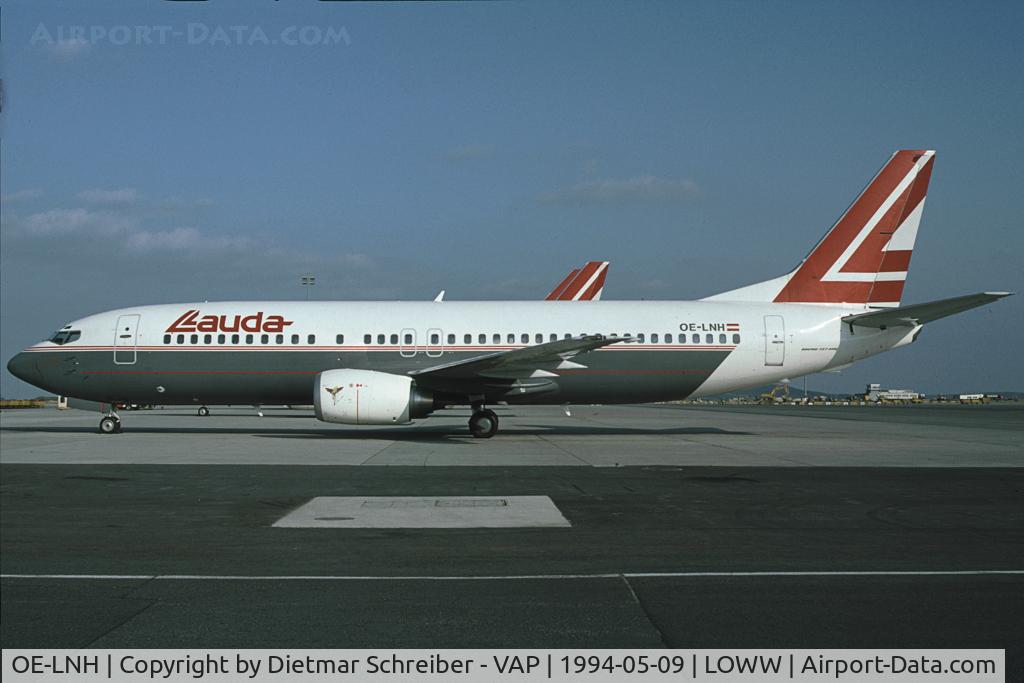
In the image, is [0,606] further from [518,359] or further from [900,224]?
[900,224]

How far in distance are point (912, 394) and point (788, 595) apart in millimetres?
146219

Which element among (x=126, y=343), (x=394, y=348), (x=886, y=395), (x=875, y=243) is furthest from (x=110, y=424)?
(x=886, y=395)

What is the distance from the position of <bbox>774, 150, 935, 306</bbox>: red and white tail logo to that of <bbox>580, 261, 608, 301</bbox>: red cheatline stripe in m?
23.1

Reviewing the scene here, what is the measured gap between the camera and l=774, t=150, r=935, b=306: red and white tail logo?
24.6 metres

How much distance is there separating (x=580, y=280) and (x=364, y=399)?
29.1 metres

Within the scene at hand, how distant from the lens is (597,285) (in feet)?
157

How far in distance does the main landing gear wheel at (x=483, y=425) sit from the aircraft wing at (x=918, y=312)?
10128 mm

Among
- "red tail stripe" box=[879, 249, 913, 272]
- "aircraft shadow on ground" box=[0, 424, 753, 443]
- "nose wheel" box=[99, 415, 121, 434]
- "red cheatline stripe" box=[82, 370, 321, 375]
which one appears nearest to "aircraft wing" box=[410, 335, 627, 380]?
"aircraft shadow on ground" box=[0, 424, 753, 443]

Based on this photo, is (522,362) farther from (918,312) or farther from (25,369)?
(25,369)

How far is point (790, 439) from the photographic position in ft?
78.7

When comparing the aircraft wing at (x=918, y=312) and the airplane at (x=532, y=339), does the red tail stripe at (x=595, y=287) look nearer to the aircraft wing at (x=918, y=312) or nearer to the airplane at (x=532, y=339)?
the airplane at (x=532, y=339)

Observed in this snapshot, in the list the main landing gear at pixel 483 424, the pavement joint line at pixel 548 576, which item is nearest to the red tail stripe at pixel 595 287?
the main landing gear at pixel 483 424

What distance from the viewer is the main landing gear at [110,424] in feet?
81.5
